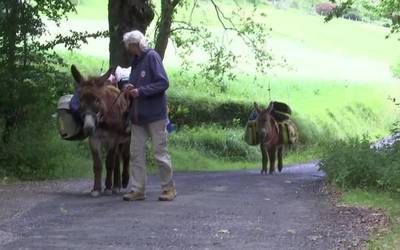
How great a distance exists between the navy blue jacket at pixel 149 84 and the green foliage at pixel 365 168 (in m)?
3.38

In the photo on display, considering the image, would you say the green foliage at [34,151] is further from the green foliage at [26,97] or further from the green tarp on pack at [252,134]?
the green tarp on pack at [252,134]

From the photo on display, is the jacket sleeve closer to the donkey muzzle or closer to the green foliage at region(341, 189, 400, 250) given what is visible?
the donkey muzzle

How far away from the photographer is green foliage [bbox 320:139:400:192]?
10944 millimetres

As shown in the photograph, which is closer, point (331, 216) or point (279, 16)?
point (331, 216)

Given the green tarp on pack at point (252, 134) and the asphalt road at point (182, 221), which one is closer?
the asphalt road at point (182, 221)

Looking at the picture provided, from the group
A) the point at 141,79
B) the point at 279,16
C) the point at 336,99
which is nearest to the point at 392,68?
the point at 336,99

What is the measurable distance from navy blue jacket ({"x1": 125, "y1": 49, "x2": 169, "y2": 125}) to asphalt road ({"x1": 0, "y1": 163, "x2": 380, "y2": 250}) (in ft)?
4.06

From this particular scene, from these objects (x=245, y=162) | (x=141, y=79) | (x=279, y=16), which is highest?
(x=279, y=16)

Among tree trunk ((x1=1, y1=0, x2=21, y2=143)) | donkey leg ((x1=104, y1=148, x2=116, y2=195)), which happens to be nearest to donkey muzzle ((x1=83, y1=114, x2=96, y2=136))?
donkey leg ((x1=104, y1=148, x2=116, y2=195))

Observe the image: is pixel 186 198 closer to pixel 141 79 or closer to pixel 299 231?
pixel 141 79

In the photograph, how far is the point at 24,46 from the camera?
15.6 m

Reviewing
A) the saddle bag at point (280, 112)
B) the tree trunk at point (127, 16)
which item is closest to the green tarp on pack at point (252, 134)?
the saddle bag at point (280, 112)

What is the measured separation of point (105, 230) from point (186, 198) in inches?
118

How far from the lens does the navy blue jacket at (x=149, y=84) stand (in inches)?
404
